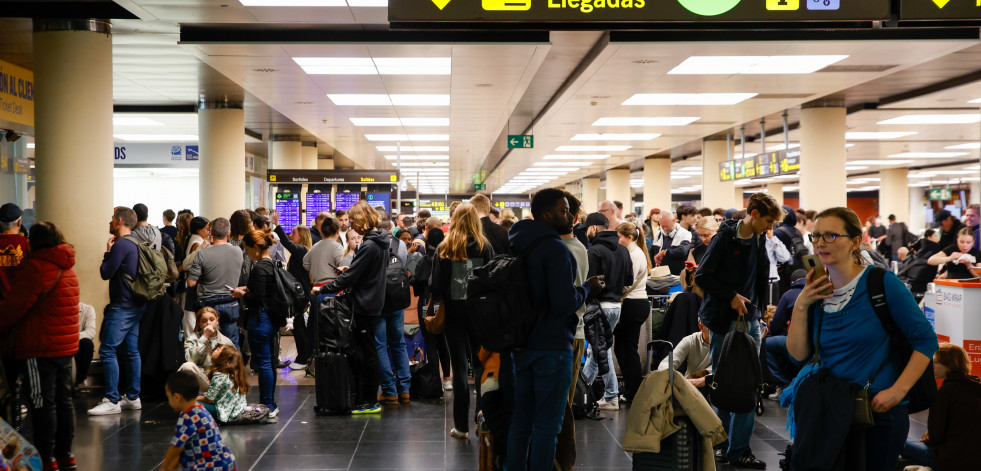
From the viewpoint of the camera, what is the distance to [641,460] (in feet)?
14.8

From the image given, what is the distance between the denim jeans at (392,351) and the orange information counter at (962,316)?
17.0ft

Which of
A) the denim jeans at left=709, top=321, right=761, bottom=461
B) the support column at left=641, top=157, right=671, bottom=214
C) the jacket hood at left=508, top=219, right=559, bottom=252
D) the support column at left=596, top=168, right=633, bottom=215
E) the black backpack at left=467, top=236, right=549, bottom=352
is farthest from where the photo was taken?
the support column at left=596, top=168, right=633, bottom=215

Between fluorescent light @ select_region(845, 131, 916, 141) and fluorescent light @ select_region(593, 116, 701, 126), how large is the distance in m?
5.00

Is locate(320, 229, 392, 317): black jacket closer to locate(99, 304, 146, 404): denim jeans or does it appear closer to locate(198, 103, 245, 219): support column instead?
locate(99, 304, 146, 404): denim jeans

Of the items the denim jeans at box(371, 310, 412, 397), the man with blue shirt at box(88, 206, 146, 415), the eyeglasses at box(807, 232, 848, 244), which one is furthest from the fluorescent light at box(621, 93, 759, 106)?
the eyeglasses at box(807, 232, 848, 244)

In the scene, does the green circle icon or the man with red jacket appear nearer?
the green circle icon

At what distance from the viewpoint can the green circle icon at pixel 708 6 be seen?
15.8 feet

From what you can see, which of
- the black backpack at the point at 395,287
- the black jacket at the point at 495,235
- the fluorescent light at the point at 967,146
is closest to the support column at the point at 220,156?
the black backpack at the point at 395,287

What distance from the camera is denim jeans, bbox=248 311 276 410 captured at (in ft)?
22.3

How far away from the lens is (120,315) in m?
7.08

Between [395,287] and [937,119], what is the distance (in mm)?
13661

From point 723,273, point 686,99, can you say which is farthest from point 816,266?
point 686,99

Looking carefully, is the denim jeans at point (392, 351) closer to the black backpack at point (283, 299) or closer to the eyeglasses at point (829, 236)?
the black backpack at point (283, 299)

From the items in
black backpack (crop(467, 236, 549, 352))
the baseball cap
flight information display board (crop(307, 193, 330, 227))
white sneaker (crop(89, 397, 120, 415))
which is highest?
Result: flight information display board (crop(307, 193, 330, 227))
